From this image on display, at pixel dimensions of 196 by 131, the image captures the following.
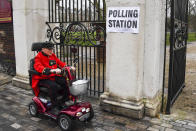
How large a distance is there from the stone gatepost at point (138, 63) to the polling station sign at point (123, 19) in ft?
0.21

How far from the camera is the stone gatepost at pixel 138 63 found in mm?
4066

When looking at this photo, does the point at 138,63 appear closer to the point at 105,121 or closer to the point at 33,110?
the point at 105,121

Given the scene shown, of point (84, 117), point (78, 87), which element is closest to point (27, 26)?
point (78, 87)

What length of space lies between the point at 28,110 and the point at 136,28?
9.34 ft

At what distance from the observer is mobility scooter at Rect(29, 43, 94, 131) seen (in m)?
3.69

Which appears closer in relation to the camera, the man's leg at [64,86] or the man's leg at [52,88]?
the man's leg at [52,88]

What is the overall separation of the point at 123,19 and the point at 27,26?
3.03 m

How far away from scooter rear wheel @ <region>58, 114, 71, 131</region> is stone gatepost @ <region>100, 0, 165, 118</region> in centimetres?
109

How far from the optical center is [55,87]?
13.0 feet

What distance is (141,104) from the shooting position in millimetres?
4305

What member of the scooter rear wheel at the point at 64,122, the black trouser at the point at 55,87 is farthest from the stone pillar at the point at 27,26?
the scooter rear wheel at the point at 64,122

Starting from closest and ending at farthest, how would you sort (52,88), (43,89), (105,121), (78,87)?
(78,87) → (52,88) → (43,89) → (105,121)

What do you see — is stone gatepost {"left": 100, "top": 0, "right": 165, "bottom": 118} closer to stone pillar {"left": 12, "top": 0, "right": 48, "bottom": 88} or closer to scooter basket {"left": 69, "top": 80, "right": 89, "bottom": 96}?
scooter basket {"left": 69, "top": 80, "right": 89, "bottom": 96}

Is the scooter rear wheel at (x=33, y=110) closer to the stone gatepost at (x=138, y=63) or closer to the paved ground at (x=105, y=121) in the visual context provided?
the paved ground at (x=105, y=121)
